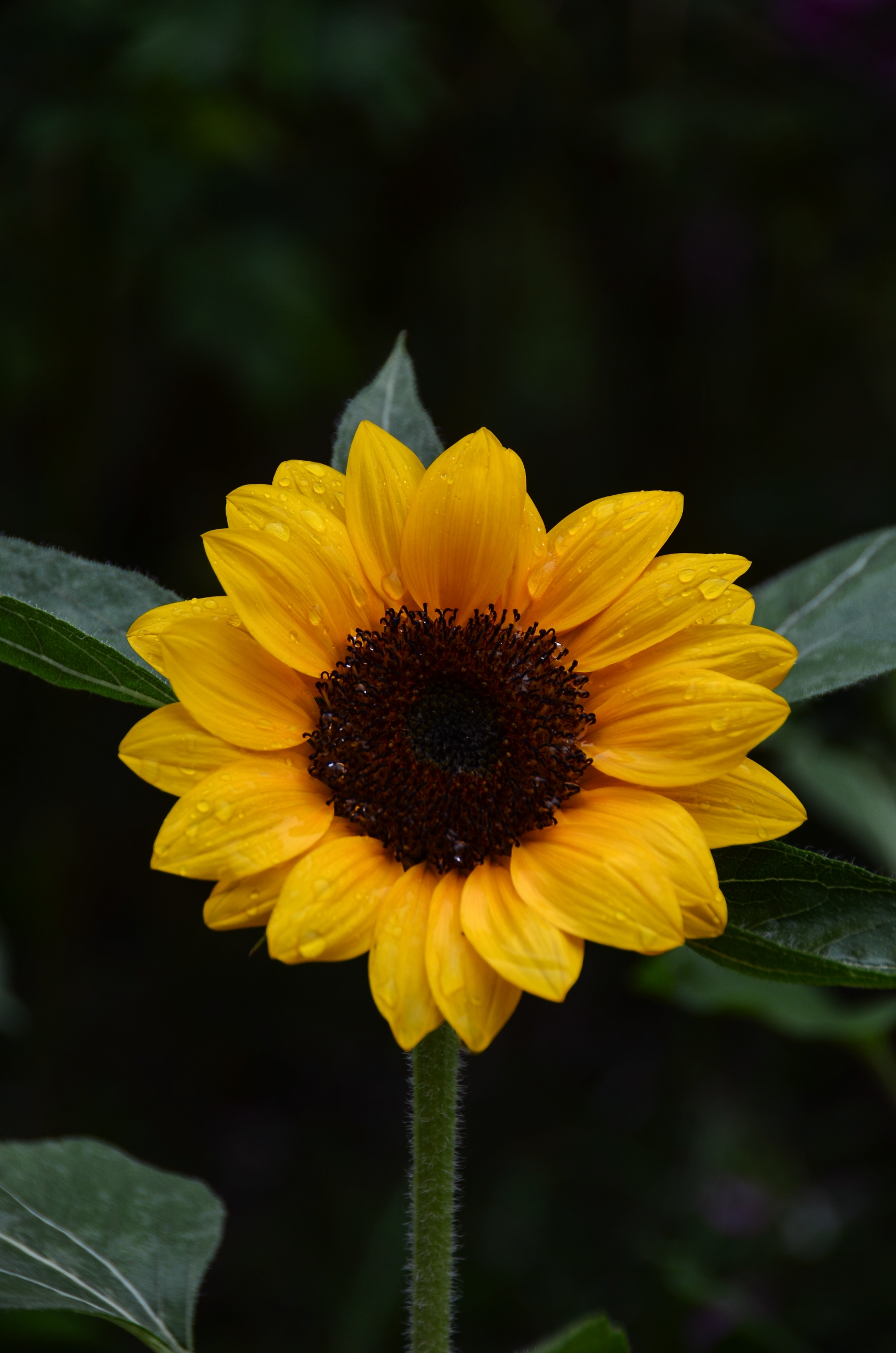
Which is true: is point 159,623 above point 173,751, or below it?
above

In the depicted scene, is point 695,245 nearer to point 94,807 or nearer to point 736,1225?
point 94,807

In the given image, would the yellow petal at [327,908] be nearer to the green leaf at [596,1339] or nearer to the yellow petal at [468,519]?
the yellow petal at [468,519]

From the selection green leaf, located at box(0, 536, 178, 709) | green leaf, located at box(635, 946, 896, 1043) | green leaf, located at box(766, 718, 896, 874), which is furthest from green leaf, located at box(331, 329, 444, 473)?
green leaf, located at box(766, 718, 896, 874)

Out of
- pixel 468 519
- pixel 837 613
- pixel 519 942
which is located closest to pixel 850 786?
pixel 837 613

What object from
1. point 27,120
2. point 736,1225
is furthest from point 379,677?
point 27,120

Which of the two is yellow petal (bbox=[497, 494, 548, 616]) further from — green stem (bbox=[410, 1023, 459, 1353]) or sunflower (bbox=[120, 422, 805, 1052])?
green stem (bbox=[410, 1023, 459, 1353])

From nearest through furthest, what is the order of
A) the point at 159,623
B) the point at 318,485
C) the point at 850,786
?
the point at 159,623
the point at 318,485
the point at 850,786

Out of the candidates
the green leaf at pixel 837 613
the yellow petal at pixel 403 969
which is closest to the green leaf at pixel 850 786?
the green leaf at pixel 837 613

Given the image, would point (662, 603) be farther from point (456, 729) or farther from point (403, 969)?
point (403, 969)
